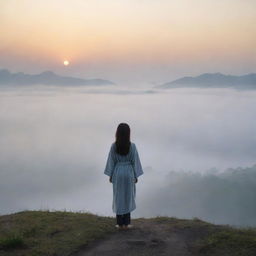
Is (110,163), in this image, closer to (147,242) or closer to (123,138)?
(123,138)

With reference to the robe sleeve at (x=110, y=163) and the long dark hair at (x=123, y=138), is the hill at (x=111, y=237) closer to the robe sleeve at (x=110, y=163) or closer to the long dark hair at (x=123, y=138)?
the robe sleeve at (x=110, y=163)

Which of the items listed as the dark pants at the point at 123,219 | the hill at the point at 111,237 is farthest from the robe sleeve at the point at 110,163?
the hill at the point at 111,237

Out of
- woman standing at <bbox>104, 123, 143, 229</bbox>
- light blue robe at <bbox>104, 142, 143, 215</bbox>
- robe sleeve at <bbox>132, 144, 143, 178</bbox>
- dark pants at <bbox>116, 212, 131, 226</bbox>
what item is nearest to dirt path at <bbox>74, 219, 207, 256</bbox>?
dark pants at <bbox>116, 212, 131, 226</bbox>

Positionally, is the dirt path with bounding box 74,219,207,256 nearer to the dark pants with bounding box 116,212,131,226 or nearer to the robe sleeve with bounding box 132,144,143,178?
the dark pants with bounding box 116,212,131,226

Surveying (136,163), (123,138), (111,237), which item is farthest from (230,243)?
(123,138)

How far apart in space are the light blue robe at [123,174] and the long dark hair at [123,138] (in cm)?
27

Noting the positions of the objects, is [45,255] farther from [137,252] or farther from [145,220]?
[145,220]

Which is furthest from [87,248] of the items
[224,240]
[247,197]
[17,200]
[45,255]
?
[17,200]

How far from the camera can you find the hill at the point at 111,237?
8922 mm

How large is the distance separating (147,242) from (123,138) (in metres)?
2.62

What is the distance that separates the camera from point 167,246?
9320 mm

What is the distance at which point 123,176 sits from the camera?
10547 mm

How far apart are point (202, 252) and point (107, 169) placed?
3.30 meters

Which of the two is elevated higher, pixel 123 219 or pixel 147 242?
pixel 123 219
